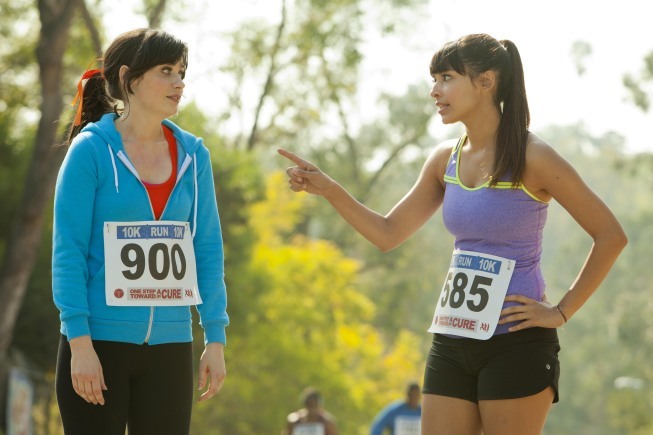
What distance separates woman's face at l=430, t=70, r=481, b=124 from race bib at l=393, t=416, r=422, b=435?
10249 mm

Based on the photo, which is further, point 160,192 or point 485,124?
point 485,124

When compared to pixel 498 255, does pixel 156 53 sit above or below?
above

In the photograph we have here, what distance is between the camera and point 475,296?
183 inches

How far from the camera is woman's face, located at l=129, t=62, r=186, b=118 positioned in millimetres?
4445

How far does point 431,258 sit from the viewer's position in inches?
1986

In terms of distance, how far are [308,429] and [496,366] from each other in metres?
11.5

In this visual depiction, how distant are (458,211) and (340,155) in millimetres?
36247

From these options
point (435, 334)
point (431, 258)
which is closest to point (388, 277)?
point (431, 258)

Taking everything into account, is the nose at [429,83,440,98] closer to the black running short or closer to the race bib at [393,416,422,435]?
the black running short

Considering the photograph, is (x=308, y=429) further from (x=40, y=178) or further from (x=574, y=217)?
(x=574, y=217)

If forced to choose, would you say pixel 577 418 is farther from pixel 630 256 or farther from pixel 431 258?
pixel 431 258

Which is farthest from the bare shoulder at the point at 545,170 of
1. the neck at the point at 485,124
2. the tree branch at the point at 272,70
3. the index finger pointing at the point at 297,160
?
the tree branch at the point at 272,70

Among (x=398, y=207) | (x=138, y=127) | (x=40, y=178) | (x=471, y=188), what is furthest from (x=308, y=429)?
(x=138, y=127)

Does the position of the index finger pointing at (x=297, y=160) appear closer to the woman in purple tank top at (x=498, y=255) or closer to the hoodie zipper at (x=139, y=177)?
the woman in purple tank top at (x=498, y=255)
